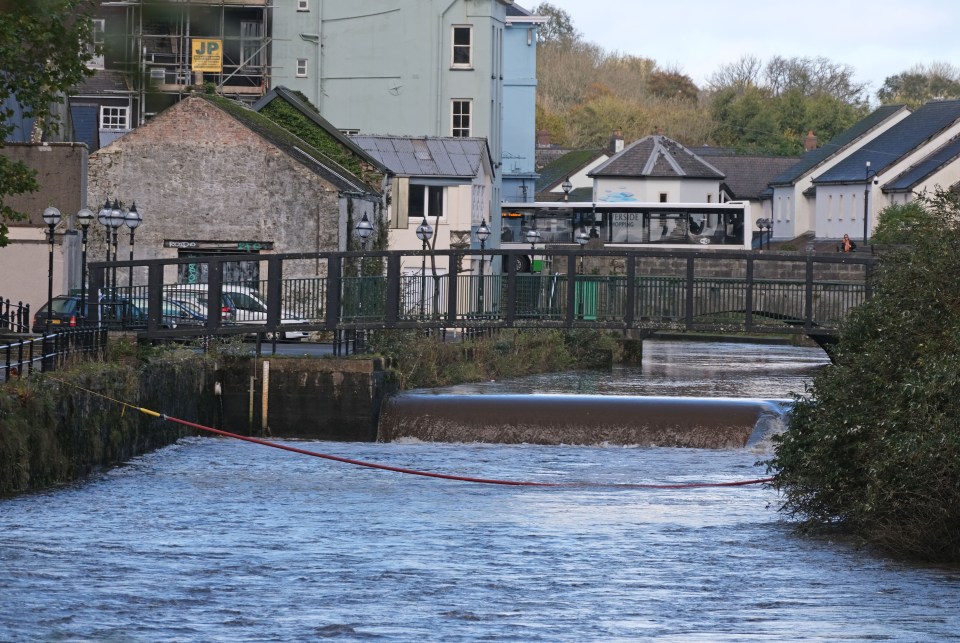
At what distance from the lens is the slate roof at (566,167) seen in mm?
110062

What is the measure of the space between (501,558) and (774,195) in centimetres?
8887

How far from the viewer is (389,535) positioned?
53.9 feet

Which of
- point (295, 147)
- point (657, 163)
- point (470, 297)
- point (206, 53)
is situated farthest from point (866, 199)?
point (206, 53)

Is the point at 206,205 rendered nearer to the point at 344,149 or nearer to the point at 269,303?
the point at 344,149

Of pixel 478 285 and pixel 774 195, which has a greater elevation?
pixel 774 195

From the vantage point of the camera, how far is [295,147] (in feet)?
168

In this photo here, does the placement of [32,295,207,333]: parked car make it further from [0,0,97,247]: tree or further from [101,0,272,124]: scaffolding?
[101,0,272,124]: scaffolding

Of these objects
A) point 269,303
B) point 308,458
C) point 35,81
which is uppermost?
point 35,81

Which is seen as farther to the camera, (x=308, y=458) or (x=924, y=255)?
(x=308, y=458)

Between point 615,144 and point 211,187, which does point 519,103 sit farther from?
point 211,187

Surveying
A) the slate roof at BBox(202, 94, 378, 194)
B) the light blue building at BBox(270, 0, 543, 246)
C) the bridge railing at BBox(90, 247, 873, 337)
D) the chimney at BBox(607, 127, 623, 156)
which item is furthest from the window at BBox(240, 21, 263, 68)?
the chimney at BBox(607, 127, 623, 156)

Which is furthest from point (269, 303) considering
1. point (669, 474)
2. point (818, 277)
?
point (818, 277)

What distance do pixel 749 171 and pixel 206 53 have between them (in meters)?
108

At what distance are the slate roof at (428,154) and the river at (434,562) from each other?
1701 inches
